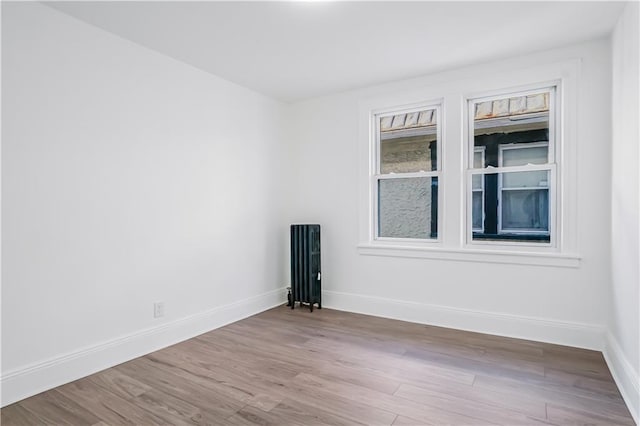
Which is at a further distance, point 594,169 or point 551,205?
point 551,205

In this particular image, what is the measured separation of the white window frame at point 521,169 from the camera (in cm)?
308

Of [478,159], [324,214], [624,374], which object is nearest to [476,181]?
[478,159]

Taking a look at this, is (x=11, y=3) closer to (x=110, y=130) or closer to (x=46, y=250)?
(x=110, y=130)

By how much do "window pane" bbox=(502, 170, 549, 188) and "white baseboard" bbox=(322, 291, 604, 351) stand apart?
1.13 meters

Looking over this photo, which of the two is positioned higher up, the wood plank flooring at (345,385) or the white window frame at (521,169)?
the white window frame at (521,169)

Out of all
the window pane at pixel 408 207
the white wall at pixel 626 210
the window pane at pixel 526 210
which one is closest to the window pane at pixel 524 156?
the window pane at pixel 526 210

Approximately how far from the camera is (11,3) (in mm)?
2154

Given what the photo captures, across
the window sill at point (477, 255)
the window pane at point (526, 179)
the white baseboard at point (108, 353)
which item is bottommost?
the white baseboard at point (108, 353)

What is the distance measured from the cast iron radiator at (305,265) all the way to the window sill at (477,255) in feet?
1.65

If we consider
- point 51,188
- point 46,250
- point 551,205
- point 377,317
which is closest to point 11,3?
point 51,188

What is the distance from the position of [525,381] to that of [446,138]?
2105 millimetres

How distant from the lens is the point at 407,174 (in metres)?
3.81

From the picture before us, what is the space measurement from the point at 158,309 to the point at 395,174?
8.41 ft

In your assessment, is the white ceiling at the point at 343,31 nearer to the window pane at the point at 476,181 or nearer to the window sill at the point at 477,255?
the window pane at the point at 476,181
